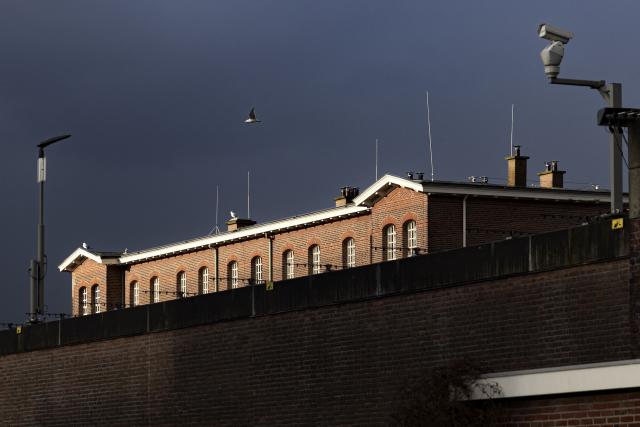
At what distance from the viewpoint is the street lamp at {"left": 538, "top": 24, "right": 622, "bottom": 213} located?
25.1 meters

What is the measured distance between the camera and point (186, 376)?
116 ft

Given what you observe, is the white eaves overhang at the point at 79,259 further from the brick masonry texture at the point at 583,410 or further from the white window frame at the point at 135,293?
the brick masonry texture at the point at 583,410

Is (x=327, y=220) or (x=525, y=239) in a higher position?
(x=327, y=220)

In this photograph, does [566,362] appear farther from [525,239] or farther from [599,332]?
[525,239]

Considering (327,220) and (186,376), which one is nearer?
(186,376)

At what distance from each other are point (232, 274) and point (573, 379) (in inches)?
1813

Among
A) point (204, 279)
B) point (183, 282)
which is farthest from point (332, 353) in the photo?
point (183, 282)

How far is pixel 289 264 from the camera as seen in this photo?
59.2 metres

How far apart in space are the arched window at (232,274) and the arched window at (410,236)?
1295 centimetres

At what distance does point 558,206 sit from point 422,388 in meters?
28.9

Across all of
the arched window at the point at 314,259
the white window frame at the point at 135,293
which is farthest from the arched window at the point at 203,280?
the arched window at the point at 314,259

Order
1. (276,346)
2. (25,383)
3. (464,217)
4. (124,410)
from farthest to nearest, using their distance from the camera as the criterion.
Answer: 1. (464,217)
2. (25,383)
3. (124,410)
4. (276,346)

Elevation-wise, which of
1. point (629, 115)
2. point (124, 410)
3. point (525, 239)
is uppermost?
point (629, 115)

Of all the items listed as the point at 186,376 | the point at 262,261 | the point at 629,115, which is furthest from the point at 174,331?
the point at 262,261
